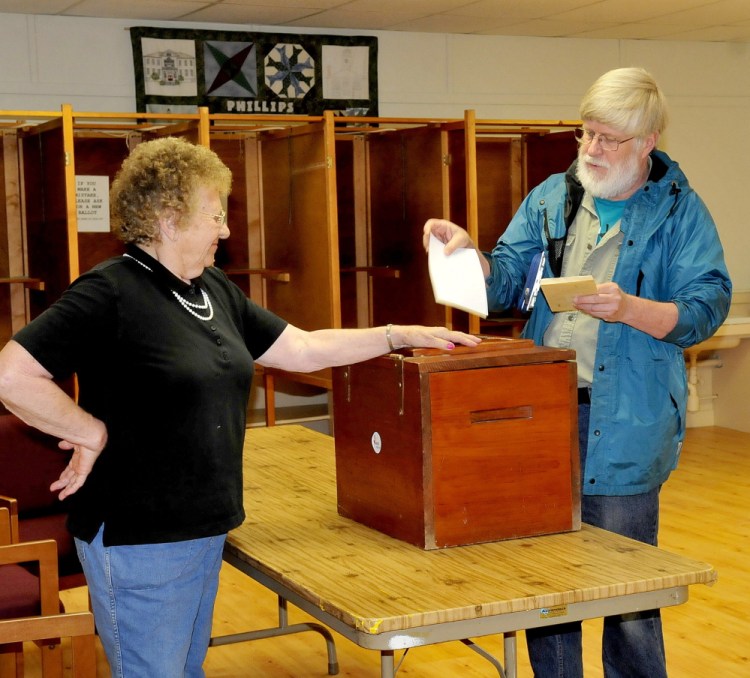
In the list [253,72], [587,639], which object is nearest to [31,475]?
[587,639]

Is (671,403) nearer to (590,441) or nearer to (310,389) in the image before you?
(590,441)

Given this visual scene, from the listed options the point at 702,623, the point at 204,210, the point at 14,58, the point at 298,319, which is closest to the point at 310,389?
the point at 298,319

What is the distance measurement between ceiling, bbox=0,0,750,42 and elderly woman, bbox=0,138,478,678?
380 centimetres

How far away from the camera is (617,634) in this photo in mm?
2402

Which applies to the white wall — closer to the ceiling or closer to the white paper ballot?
the ceiling

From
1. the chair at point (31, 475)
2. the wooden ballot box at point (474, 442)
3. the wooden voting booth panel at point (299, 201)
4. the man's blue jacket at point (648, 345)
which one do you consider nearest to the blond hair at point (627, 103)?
the man's blue jacket at point (648, 345)

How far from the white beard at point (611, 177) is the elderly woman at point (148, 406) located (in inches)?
32.3

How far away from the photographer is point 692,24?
266 inches

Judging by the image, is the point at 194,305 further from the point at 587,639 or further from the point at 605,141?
the point at 587,639

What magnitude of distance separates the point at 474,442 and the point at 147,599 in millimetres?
629

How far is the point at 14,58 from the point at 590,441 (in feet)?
14.3

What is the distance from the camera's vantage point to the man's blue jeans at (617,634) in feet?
7.63

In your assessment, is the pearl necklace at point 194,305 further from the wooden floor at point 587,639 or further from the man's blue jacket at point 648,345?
the wooden floor at point 587,639

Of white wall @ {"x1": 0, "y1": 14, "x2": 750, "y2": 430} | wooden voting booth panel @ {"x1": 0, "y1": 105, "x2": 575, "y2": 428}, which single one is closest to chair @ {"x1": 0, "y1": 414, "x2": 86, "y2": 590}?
wooden voting booth panel @ {"x1": 0, "y1": 105, "x2": 575, "y2": 428}
